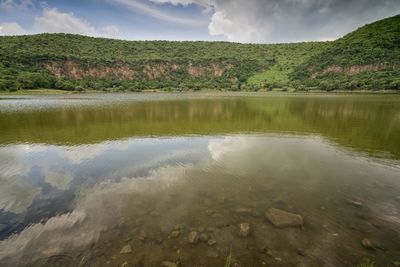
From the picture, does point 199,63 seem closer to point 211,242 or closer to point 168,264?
point 211,242

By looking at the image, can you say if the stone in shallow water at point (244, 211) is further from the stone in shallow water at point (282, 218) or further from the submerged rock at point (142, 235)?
the submerged rock at point (142, 235)

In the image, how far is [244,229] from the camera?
5.77m

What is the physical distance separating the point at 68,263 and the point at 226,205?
4207 mm

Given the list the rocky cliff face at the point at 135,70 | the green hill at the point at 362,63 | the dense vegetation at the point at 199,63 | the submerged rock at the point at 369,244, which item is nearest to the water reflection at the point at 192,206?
the submerged rock at the point at 369,244

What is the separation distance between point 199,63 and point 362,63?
86.8m

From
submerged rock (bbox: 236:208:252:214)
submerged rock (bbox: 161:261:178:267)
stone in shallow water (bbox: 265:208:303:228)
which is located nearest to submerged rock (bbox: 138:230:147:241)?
submerged rock (bbox: 161:261:178:267)

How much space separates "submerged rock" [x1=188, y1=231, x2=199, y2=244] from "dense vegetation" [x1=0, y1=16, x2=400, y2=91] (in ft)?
293

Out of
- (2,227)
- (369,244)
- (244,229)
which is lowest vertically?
(2,227)

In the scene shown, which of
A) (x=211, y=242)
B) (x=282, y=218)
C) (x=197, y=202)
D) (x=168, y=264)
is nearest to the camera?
(x=168, y=264)

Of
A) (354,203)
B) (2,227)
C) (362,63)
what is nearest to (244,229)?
(354,203)

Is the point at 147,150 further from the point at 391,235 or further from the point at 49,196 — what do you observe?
the point at 391,235

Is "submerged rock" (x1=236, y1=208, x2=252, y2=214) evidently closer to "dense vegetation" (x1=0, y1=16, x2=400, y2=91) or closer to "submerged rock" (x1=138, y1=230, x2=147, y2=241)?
"submerged rock" (x1=138, y1=230, x2=147, y2=241)

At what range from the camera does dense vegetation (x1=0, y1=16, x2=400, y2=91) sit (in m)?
91.4

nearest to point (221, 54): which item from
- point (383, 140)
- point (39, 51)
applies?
point (39, 51)
